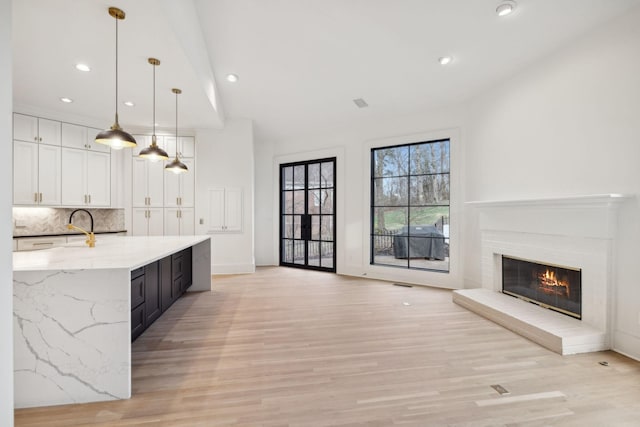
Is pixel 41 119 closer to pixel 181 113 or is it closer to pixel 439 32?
pixel 181 113

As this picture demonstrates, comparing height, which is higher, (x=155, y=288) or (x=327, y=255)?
(x=155, y=288)

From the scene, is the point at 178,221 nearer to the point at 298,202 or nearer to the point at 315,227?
the point at 298,202

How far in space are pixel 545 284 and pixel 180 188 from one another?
5.78 metres

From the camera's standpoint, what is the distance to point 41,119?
177 inches

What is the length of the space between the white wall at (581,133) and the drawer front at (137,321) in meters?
4.08

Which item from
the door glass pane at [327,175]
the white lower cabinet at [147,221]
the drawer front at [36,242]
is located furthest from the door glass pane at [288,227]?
the drawer front at [36,242]

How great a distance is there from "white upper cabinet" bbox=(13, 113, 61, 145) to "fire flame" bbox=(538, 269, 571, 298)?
23.4ft

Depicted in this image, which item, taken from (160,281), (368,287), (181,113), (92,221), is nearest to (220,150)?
(181,113)

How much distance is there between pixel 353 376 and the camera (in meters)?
2.08

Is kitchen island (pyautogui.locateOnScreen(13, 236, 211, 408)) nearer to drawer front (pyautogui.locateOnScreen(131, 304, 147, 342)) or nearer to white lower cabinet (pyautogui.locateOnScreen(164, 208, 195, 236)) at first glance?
drawer front (pyautogui.locateOnScreen(131, 304, 147, 342))

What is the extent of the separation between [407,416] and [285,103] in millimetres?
4531

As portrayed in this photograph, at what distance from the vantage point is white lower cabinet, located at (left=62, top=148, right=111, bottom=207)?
188 inches

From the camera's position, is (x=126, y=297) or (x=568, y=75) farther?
(x=568, y=75)

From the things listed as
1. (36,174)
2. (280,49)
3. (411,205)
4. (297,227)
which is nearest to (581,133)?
(411,205)
